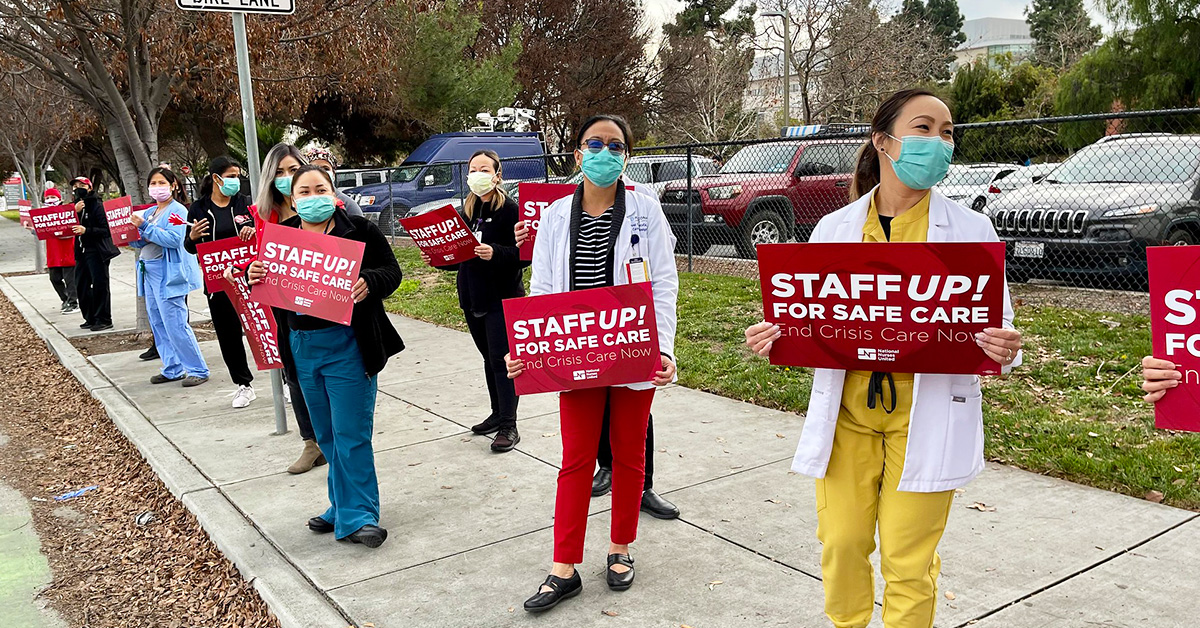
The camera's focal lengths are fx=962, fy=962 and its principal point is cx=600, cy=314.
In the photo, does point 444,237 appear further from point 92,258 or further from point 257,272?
point 92,258

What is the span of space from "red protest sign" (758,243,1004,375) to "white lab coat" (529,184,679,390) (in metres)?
1.01

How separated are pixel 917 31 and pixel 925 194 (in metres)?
34.6

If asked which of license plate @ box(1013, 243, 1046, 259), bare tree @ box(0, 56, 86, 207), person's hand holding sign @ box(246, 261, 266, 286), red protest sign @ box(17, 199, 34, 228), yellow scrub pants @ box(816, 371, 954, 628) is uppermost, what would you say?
bare tree @ box(0, 56, 86, 207)

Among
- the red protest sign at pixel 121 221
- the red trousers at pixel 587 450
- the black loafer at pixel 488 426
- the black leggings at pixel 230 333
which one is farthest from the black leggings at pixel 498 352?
the red protest sign at pixel 121 221

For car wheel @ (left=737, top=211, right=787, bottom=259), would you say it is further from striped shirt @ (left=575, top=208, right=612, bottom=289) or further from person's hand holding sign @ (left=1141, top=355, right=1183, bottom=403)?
person's hand holding sign @ (left=1141, top=355, right=1183, bottom=403)

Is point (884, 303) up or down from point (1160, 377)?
up

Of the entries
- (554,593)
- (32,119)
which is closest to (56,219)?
(554,593)

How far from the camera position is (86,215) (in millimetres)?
12008

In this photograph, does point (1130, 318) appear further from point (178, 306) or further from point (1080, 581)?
point (178, 306)

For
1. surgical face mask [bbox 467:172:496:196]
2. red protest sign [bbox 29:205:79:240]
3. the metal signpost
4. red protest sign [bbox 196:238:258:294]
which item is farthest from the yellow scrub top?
red protest sign [bbox 29:205:79:240]

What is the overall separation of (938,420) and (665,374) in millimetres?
1209

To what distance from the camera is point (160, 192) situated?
8078mm

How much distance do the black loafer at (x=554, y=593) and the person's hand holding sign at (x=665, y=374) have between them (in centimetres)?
89

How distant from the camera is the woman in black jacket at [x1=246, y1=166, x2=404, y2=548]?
15.0ft
